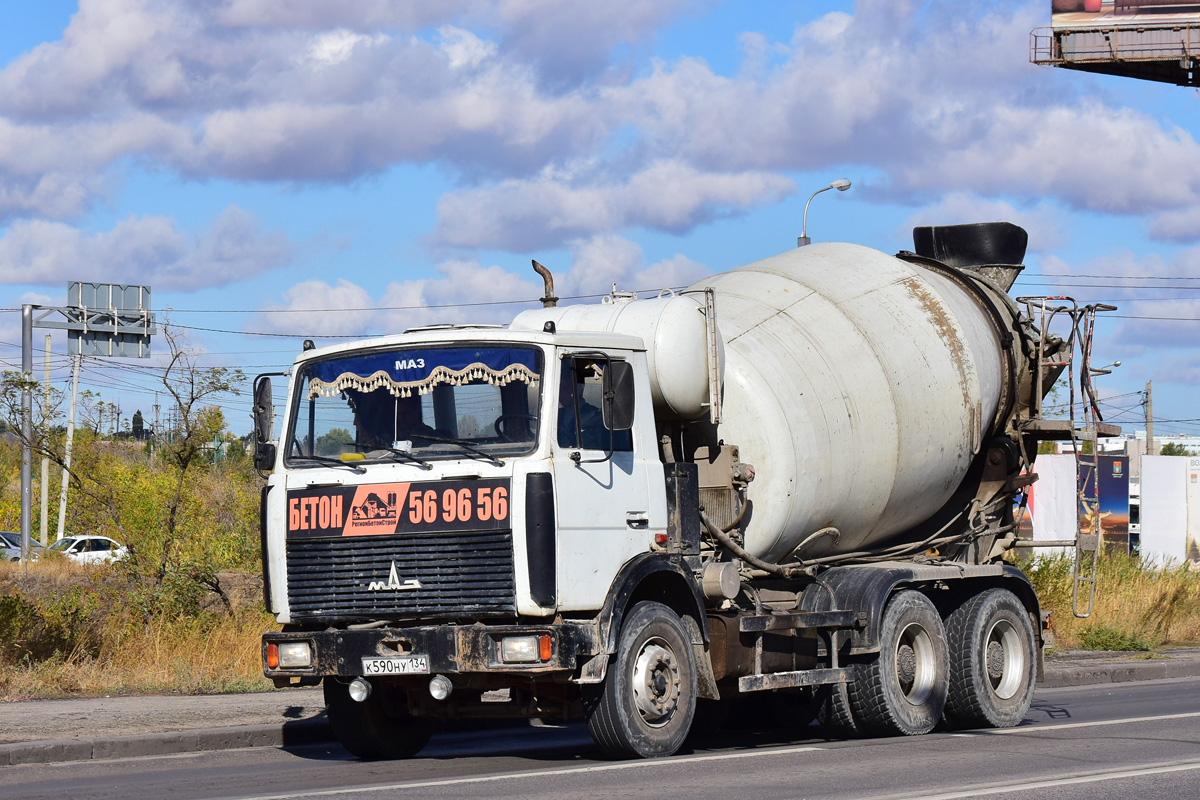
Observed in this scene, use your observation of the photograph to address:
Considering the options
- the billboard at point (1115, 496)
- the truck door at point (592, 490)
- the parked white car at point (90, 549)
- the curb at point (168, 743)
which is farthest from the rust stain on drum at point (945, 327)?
the billboard at point (1115, 496)

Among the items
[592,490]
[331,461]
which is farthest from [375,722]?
[592,490]

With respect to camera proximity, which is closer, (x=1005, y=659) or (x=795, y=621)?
(x=795, y=621)

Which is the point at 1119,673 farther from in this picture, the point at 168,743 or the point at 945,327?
the point at 168,743

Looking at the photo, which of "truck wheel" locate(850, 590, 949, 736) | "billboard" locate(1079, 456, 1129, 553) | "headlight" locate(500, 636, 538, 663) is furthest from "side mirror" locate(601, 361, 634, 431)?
"billboard" locate(1079, 456, 1129, 553)

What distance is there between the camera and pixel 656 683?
9672 millimetres

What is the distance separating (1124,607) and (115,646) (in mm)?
14740

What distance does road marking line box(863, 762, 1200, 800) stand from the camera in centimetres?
774

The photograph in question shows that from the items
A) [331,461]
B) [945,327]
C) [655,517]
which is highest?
[945,327]

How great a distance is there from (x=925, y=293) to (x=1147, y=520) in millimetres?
29217

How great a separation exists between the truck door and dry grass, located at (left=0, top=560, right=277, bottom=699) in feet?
21.1

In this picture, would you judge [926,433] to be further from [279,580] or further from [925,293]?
[279,580]

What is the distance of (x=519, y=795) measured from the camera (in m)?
7.99

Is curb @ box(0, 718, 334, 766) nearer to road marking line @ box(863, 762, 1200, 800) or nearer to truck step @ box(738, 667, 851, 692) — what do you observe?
truck step @ box(738, 667, 851, 692)

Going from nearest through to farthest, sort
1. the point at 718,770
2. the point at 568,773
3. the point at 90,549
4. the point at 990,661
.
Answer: the point at 568,773 → the point at 718,770 → the point at 990,661 → the point at 90,549
